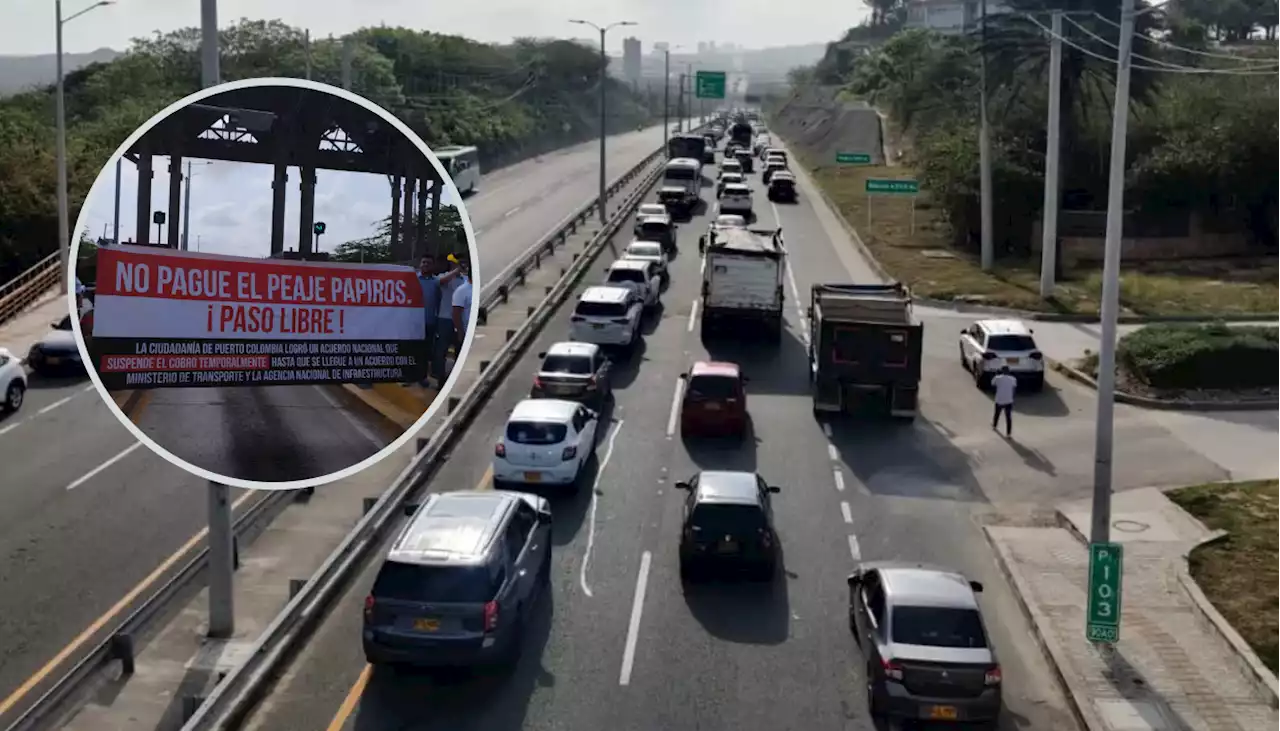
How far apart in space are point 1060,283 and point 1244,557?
27.1m

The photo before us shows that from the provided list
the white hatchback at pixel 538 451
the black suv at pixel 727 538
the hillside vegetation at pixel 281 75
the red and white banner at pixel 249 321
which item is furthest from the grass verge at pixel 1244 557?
the hillside vegetation at pixel 281 75

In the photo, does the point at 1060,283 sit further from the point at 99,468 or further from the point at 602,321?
the point at 99,468

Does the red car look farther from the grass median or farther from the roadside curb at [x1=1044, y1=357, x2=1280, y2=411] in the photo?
the grass median

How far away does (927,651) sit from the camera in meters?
15.2

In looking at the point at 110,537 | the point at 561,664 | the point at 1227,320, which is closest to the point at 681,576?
the point at 561,664

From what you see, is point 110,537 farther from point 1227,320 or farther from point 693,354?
point 1227,320

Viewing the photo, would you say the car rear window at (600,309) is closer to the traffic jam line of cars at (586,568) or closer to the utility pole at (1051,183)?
the traffic jam line of cars at (586,568)

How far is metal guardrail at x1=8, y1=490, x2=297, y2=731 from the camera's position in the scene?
14.2 metres

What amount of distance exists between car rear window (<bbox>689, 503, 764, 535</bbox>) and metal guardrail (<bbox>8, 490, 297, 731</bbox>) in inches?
265

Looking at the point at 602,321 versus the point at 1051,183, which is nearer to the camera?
the point at 602,321

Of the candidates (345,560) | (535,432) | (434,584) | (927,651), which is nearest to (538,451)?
(535,432)

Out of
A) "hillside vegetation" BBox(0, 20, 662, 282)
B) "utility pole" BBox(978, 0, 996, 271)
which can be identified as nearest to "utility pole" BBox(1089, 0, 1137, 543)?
"utility pole" BBox(978, 0, 996, 271)

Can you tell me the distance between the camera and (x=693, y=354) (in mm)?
34656

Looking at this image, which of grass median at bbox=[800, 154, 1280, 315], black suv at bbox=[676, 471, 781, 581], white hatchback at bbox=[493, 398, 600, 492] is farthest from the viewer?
grass median at bbox=[800, 154, 1280, 315]
